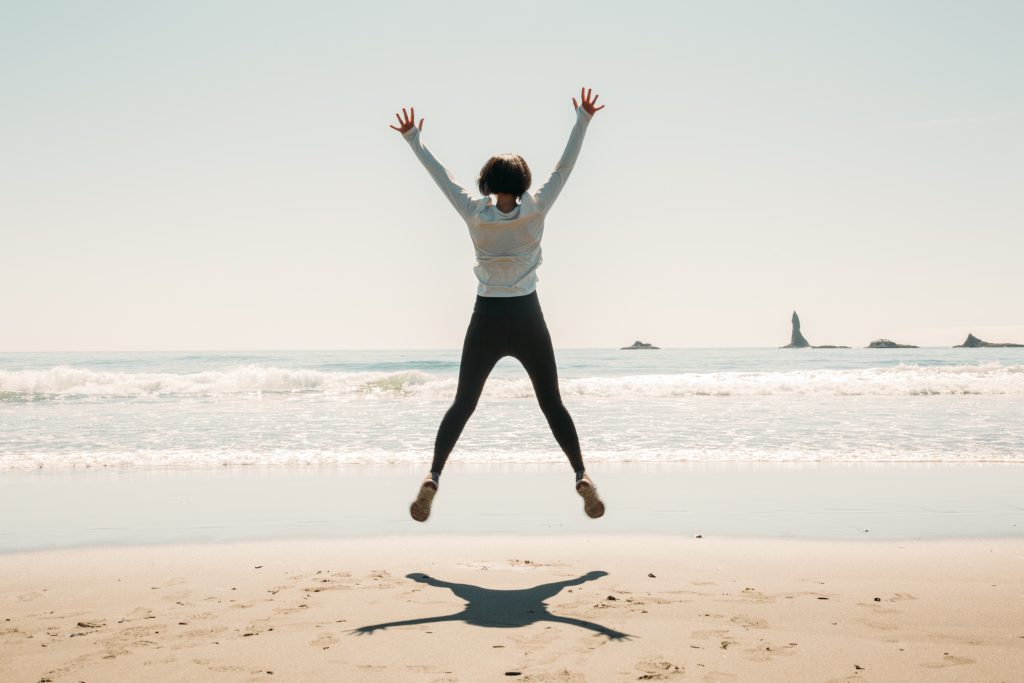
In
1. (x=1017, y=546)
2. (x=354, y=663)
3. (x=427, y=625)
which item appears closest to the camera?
(x=354, y=663)

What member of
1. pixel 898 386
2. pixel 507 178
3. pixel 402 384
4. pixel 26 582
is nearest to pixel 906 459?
pixel 507 178

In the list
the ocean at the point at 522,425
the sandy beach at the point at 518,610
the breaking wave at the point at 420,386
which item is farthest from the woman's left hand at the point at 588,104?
the breaking wave at the point at 420,386

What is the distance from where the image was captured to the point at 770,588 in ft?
13.5

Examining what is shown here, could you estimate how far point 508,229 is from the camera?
162 inches

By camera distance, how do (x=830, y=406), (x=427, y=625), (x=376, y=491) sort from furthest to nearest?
(x=830, y=406) → (x=376, y=491) → (x=427, y=625)

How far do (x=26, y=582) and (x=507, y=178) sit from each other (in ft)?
10.8

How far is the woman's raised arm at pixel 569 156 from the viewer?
414cm

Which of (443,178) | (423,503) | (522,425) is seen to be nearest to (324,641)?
(423,503)

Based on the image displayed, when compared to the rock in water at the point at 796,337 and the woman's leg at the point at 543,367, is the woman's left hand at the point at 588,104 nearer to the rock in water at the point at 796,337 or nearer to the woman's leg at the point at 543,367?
the woman's leg at the point at 543,367

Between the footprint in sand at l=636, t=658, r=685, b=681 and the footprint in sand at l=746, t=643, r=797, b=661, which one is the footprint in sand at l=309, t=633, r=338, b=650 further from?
the footprint in sand at l=746, t=643, r=797, b=661

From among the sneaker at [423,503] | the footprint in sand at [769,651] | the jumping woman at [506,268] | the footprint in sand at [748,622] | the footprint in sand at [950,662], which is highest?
the jumping woman at [506,268]

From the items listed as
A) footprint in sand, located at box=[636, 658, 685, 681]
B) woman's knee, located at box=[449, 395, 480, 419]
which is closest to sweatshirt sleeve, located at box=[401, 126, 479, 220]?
woman's knee, located at box=[449, 395, 480, 419]

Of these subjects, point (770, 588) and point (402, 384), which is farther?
point (402, 384)

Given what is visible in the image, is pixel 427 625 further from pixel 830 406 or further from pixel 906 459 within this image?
pixel 830 406
